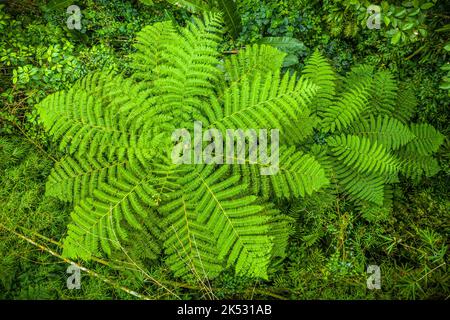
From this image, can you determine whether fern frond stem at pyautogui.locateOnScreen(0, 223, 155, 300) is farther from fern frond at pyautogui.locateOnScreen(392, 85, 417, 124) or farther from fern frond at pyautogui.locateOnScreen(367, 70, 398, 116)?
fern frond at pyautogui.locateOnScreen(392, 85, 417, 124)

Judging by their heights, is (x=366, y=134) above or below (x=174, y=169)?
above

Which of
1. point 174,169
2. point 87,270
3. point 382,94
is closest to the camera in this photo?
point 174,169

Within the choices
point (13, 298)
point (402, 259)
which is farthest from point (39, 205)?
point (402, 259)

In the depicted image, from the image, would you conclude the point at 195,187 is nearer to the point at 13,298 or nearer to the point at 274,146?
the point at 274,146

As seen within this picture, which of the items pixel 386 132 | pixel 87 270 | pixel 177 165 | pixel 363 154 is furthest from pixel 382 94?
pixel 87 270

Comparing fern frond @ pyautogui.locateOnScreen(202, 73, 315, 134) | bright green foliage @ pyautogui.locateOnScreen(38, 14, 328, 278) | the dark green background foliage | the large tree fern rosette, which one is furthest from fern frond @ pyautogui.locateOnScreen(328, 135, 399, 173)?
fern frond @ pyautogui.locateOnScreen(202, 73, 315, 134)

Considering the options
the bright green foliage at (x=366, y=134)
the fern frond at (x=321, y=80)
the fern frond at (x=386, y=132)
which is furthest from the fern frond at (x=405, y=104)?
the fern frond at (x=321, y=80)

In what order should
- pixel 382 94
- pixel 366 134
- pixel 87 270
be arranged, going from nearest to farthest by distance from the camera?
pixel 87 270 → pixel 366 134 → pixel 382 94

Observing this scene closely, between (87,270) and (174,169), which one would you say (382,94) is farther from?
(87,270)
